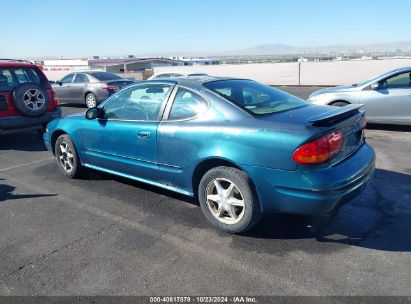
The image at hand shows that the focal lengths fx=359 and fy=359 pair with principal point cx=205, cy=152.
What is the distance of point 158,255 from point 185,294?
0.61 meters

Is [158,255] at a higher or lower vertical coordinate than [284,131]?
lower

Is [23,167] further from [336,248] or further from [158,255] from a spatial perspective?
[336,248]

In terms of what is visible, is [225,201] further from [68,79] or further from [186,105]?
[68,79]

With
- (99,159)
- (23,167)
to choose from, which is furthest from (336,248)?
(23,167)

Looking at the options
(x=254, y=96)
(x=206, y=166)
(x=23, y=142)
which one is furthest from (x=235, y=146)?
(x=23, y=142)

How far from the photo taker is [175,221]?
3896mm

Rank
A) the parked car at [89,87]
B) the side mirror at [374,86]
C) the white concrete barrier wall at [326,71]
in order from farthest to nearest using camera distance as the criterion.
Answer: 1. the white concrete barrier wall at [326,71]
2. the parked car at [89,87]
3. the side mirror at [374,86]

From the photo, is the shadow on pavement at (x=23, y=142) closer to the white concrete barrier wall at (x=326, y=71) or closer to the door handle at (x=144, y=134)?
the door handle at (x=144, y=134)

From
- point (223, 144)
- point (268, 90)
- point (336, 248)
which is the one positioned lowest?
point (336, 248)

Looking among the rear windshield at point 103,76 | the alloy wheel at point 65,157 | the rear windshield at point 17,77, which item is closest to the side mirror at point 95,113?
the alloy wheel at point 65,157

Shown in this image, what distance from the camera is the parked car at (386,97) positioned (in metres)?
7.72

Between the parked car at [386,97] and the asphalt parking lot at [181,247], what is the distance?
3.41 metres

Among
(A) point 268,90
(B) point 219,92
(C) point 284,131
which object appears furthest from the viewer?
(A) point 268,90

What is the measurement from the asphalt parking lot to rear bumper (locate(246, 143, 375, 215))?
0.42 meters
